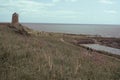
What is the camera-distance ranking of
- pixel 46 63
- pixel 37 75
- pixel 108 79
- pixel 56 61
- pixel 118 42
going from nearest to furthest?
pixel 37 75
pixel 108 79
pixel 46 63
pixel 56 61
pixel 118 42

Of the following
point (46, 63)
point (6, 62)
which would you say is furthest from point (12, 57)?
point (46, 63)

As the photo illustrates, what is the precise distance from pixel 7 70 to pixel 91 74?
2.59 m

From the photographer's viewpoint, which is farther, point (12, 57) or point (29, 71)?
point (12, 57)

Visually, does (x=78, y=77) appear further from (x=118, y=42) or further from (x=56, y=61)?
(x=118, y=42)

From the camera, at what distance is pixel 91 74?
7.05 metres

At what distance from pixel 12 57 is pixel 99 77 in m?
2.96

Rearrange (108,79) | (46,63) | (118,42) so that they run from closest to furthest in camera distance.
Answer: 1. (108,79)
2. (46,63)
3. (118,42)

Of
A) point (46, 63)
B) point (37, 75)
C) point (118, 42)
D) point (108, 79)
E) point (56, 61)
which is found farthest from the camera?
point (118, 42)

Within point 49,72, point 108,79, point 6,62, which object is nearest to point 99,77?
point 108,79

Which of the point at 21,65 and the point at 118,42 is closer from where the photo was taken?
the point at 21,65

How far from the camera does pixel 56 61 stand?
8.20 m

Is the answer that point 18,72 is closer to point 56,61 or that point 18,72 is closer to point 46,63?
point 46,63

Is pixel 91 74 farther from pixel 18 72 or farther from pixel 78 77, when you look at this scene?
pixel 18 72

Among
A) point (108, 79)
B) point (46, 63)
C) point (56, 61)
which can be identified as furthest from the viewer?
point (56, 61)
